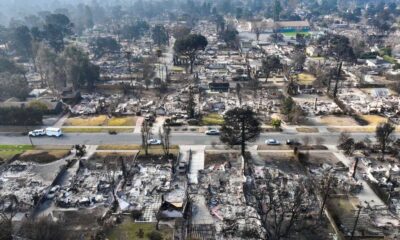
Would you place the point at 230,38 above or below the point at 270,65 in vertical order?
below

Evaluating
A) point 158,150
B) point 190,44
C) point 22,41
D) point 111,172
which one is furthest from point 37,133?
point 22,41

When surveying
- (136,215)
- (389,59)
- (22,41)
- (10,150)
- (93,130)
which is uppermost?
(22,41)

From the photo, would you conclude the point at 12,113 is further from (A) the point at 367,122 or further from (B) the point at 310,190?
(A) the point at 367,122

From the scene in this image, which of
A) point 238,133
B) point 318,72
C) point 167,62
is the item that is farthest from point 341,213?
point 167,62

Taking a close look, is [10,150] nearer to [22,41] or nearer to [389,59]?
[22,41]

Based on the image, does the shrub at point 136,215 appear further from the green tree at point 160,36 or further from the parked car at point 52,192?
the green tree at point 160,36

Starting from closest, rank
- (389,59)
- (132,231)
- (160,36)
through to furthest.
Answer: (132,231) < (389,59) < (160,36)
